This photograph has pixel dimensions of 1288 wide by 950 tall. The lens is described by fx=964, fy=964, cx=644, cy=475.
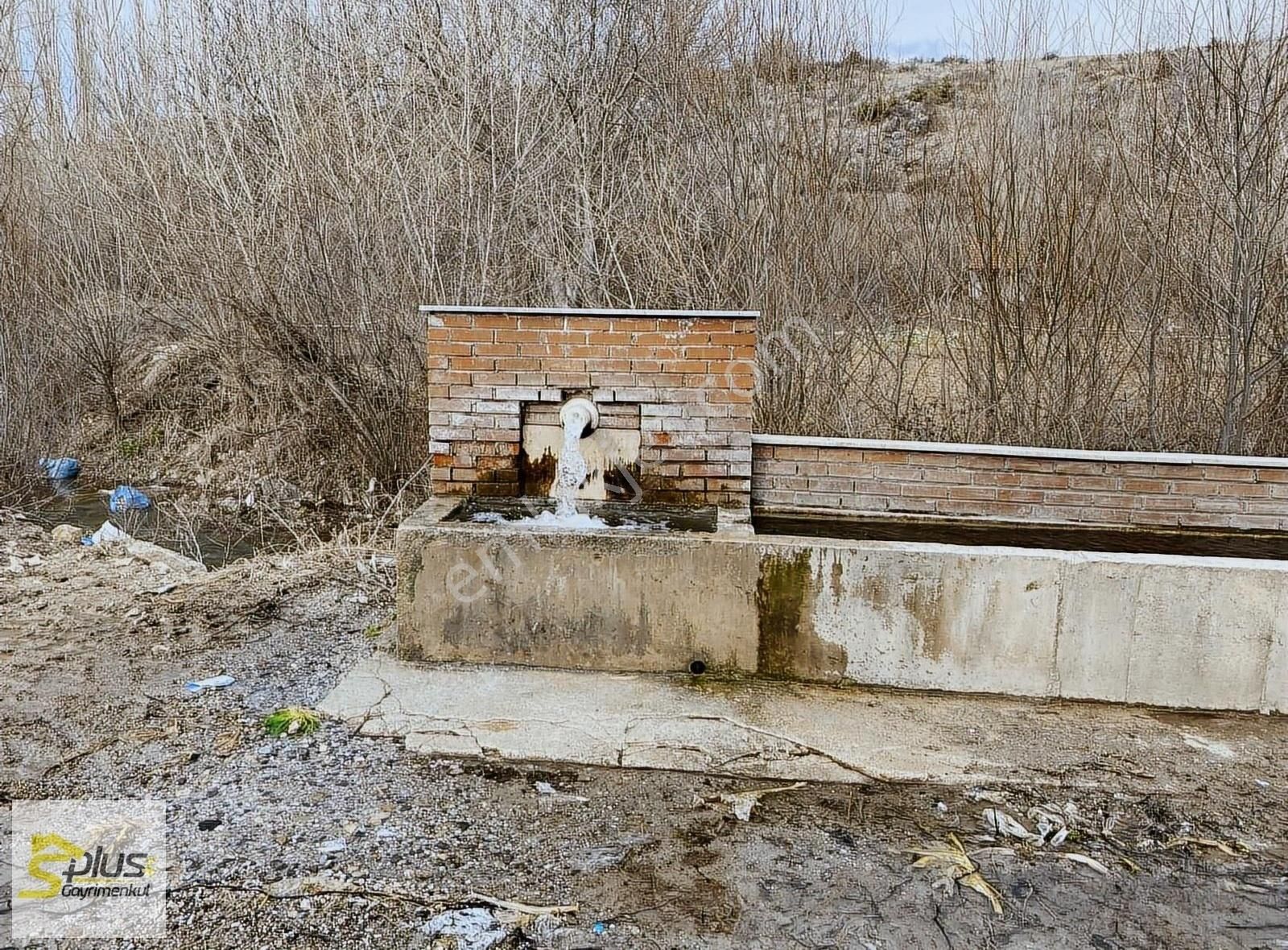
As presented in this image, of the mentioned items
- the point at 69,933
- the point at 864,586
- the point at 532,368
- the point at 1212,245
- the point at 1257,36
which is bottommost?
the point at 69,933

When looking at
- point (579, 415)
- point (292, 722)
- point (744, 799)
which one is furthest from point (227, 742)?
point (579, 415)

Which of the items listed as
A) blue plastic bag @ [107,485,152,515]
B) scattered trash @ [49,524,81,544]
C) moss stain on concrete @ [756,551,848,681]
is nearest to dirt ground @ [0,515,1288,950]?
moss stain on concrete @ [756,551,848,681]

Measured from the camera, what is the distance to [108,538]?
7688mm

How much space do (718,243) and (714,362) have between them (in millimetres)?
3980

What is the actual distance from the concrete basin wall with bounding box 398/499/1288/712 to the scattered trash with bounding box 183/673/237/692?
86 centimetres

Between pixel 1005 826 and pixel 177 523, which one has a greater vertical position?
pixel 1005 826


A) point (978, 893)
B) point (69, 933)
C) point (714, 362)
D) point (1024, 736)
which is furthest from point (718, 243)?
point (69, 933)

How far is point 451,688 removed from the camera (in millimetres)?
4516

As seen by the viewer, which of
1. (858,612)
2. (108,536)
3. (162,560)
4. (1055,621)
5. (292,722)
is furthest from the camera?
(108,536)

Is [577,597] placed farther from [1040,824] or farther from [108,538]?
[108,538]

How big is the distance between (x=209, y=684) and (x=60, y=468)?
25.2 feet

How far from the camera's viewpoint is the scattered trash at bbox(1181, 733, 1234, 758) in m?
4.02

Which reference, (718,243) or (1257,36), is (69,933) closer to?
(718,243)

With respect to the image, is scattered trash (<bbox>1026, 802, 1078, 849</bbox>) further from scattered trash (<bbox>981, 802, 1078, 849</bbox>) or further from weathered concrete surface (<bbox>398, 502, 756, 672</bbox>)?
weathered concrete surface (<bbox>398, 502, 756, 672</bbox>)
